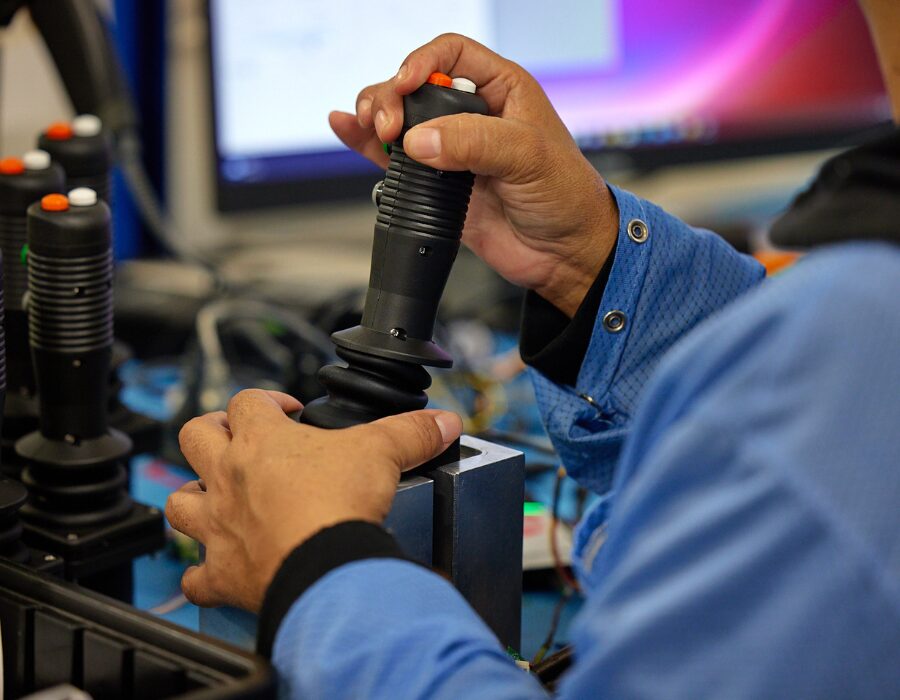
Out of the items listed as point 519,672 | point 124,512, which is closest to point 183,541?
point 124,512

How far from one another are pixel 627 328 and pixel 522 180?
12cm

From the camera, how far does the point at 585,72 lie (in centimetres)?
159

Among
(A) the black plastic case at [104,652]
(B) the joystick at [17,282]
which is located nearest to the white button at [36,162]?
(B) the joystick at [17,282]

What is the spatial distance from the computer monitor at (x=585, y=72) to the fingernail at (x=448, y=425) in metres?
0.96

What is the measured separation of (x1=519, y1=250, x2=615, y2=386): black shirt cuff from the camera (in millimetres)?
728

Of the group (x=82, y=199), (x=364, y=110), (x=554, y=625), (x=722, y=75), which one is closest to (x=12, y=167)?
(x=82, y=199)

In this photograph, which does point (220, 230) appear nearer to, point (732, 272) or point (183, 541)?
point (183, 541)

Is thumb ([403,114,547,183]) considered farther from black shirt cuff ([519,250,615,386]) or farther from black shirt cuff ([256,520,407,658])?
black shirt cuff ([256,520,407,658])

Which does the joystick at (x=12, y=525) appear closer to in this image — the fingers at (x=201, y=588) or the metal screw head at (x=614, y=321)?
the fingers at (x=201, y=588)

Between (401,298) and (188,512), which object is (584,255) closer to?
(401,298)

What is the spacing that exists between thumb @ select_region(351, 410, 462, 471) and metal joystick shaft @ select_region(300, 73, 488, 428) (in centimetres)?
2

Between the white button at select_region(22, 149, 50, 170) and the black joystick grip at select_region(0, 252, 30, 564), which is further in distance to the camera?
the white button at select_region(22, 149, 50, 170)

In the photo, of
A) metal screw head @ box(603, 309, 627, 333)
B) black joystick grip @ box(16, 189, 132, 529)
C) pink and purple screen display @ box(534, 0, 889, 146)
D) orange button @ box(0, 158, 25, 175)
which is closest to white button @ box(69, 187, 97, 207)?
black joystick grip @ box(16, 189, 132, 529)

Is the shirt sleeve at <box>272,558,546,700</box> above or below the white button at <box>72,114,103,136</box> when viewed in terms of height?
below
